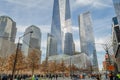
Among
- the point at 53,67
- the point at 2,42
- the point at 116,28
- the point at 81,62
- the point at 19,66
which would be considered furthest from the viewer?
the point at 81,62

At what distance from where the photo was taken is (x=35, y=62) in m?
63.5

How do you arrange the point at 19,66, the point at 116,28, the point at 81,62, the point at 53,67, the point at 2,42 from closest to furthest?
1. the point at 19,66
2. the point at 116,28
3. the point at 53,67
4. the point at 2,42
5. the point at 81,62

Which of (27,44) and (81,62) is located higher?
(27,44)

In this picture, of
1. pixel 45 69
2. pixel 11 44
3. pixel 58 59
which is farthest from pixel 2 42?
pixel 45 69

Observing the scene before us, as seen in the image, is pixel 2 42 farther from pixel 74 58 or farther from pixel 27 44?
pixel 74 58

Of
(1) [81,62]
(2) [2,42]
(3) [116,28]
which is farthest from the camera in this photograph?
(1) [81,62]

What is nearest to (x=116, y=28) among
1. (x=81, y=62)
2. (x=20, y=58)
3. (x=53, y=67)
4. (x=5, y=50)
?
(x=53, y=67)

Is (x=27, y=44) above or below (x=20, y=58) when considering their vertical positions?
above

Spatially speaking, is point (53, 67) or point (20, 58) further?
point (53, 67)

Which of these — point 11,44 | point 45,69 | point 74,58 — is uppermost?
point 11,44

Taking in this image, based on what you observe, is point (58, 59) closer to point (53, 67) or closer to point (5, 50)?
point (5, 50)

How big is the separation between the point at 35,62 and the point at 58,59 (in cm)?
12687

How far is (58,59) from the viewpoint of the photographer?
621ft

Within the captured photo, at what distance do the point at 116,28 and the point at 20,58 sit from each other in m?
48.2
